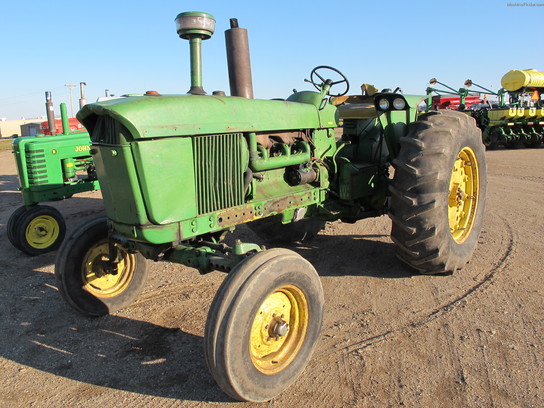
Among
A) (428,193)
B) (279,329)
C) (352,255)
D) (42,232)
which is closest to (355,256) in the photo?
(352,255)

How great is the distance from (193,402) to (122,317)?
4.43 feet

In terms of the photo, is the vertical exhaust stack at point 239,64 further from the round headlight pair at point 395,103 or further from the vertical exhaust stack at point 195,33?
the round headlight pair at point 395,103

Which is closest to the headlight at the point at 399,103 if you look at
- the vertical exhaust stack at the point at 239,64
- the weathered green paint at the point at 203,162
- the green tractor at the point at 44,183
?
the weathered green paint at the point at 203,162

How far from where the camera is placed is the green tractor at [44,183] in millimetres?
Result: 5469

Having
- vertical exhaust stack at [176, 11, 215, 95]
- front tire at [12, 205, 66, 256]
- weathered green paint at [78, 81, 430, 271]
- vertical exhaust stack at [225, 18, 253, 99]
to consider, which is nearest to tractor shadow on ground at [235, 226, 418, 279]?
weathered green paint at [78, 81, 430, 271]

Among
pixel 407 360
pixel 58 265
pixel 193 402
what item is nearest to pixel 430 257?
pixel 407 360

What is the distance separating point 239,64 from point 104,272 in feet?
6.64

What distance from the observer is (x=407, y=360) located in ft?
9.29

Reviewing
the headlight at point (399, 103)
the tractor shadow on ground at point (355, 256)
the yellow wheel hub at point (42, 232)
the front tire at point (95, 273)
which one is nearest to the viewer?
the front tire at point (95, 273)

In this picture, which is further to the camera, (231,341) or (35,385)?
(35,385)

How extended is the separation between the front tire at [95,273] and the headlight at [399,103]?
278 centimetres

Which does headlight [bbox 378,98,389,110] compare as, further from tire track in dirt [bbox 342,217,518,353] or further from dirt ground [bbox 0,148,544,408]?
tire track in dirt [bbox 342,217,518,353]

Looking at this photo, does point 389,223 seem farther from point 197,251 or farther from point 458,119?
point 197,251

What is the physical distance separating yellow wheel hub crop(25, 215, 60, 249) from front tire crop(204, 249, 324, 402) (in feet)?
13.4
